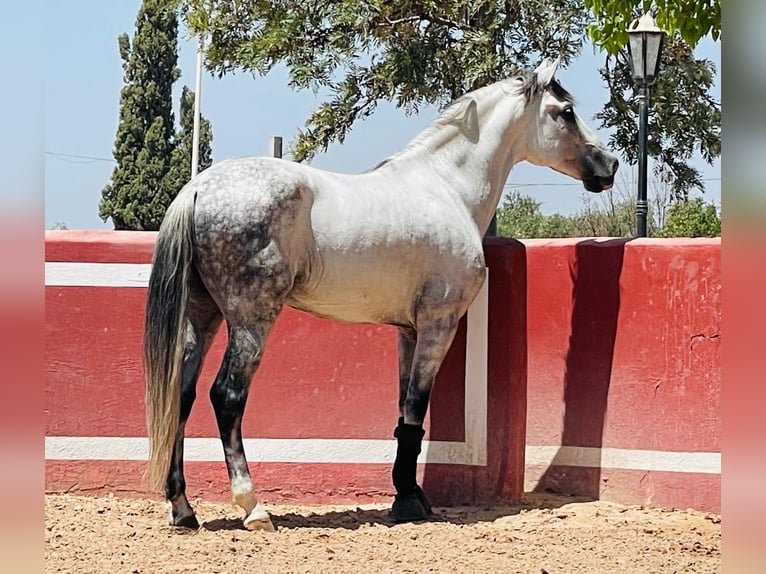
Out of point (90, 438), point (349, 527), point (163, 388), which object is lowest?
point (349, 527)

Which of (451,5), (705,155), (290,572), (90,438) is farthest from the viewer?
(705,155)

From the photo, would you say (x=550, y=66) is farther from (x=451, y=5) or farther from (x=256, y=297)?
(x=451, y=5)

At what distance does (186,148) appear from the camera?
35031mm

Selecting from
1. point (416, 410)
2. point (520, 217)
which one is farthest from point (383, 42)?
point (520, 217)

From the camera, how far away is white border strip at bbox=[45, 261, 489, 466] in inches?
218

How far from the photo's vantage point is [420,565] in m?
4.27

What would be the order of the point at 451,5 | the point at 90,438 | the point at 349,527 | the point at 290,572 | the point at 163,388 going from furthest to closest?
1. the point at 451,5
2. the point at 90,438
3. the point at 349,527
4. the point at 163,388
5. the point at 290,572

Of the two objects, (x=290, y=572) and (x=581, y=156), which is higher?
(x=581, y=156)

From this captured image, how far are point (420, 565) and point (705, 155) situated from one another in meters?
7.42

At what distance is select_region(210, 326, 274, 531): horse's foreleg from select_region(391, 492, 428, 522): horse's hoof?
2.30 feet

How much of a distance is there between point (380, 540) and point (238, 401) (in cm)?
94

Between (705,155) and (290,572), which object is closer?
(290,572)

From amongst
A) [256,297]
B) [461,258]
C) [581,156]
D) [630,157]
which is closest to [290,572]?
[256,297]

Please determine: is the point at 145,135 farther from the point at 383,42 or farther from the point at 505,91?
the point at 505,91
